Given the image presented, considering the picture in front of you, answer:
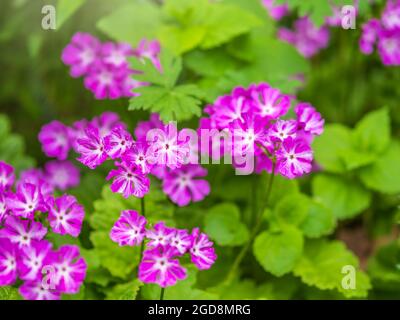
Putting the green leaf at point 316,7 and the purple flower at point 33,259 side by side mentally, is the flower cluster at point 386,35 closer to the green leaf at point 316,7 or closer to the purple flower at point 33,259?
the green leaf at point 316,7

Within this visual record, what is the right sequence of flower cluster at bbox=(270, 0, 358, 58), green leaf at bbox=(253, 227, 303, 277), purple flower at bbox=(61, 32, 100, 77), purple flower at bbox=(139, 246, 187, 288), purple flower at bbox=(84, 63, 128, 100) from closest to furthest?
purple flower at bbox=(139, 246, 187, 288) < green leaf at bbox=(253, 227, 303, 277) < purple flower at bbox=(84, 63, 128, 100) < purple flower at bbox=(61, 32, 100, 77) < flower cluster at bbox=(270, 0, 358, 58)

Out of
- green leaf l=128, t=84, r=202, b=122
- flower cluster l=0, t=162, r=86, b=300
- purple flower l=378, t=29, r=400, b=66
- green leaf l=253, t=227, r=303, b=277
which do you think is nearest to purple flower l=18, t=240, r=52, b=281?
flower cluster l=0, t=162, r=86, b=300

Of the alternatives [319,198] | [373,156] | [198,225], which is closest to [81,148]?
[198,225]

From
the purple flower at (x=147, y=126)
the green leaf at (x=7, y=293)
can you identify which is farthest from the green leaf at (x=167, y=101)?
the green leaf at (x=7, y=293)

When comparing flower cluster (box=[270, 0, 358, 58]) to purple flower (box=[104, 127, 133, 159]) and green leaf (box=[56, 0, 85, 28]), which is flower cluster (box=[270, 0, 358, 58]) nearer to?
green leaf (box=[56, 0, 85, 28])
